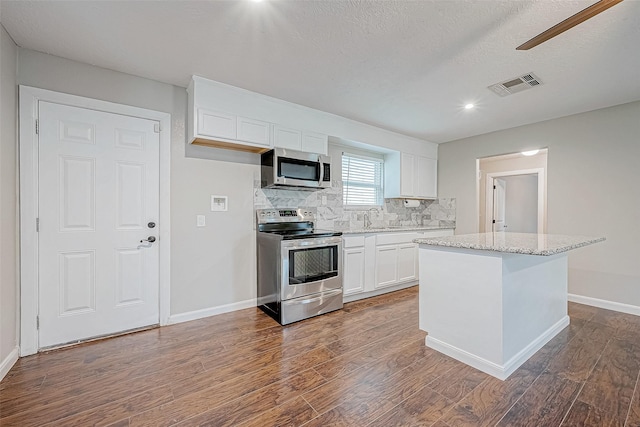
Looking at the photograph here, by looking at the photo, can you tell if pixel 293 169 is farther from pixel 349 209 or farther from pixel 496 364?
pixel 496 364

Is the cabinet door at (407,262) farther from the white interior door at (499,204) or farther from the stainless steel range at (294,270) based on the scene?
the white interior door at (499,204)

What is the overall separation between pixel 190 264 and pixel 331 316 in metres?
1.60

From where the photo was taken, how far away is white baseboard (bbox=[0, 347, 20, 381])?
191 cm

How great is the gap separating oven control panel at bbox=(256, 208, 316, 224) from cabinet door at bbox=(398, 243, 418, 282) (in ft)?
4.64

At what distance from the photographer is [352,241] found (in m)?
3.56

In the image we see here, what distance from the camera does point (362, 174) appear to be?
457 cm

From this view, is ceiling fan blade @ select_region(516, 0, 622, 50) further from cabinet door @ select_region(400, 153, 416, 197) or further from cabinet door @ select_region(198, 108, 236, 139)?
cabinet door @ select_region(400, 153, 416, 197)

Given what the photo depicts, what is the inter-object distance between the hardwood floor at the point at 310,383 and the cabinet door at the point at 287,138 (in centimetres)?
196

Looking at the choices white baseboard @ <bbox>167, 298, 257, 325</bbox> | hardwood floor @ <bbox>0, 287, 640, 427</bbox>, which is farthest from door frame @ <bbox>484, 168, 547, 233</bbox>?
white baseboard @ <bbox>167, 298, 257, 325</bbox>

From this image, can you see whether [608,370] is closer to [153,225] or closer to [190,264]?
[190,264]

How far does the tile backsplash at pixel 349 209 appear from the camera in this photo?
3484 millimetres

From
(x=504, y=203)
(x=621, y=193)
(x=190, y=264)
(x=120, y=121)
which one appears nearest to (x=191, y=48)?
(x=120, y=121)

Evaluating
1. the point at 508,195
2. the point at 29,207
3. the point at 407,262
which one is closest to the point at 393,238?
the point at 407,262

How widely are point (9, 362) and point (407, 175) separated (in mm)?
4814
